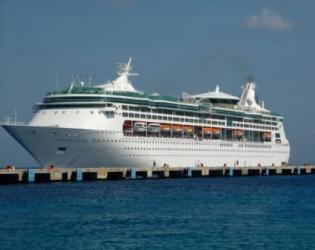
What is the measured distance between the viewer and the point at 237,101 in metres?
101

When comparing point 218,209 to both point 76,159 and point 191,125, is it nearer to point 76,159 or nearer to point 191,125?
point 76,159

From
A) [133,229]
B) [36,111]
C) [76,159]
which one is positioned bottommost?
[133,229]

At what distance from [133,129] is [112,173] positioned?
19.6 feet

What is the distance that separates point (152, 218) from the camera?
130 feet

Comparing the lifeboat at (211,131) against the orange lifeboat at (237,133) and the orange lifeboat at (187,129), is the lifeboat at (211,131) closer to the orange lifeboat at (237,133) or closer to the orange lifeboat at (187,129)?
the orange lifeboat at (187,129)

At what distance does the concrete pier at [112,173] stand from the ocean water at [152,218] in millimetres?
4398

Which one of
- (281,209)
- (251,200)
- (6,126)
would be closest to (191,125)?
(6,126)

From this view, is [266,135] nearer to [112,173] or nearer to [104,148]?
[112,173]

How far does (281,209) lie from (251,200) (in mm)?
5963

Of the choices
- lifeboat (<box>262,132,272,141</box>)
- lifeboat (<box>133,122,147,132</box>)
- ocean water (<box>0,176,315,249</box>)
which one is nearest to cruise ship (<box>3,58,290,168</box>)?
lifeboat (<box>133,122,147,132</box>)

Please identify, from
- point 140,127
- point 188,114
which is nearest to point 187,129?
point 188,114

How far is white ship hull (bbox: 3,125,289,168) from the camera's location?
69.1 metres

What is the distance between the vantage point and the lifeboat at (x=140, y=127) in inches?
3000

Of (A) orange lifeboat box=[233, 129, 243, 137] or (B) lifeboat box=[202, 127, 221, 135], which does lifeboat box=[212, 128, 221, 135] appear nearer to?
(B) lifeboat box=[202, 127, 221, 135]
